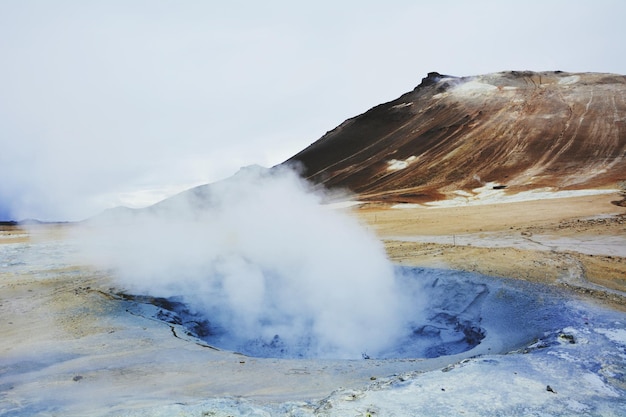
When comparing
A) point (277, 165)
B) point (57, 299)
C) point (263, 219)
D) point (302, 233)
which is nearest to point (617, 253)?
point (302, 233)

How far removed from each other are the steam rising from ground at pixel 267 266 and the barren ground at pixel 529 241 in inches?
66.1

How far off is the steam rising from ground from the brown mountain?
12.9 m

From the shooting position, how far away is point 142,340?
18.7ft

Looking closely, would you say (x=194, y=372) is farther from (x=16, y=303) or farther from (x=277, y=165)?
(x=277, y=165)

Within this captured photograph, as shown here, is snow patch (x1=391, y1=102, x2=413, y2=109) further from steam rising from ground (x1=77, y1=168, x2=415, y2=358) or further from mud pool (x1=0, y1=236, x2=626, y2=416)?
mud pool (x1=0, y1=236, x2=626, y2=416)

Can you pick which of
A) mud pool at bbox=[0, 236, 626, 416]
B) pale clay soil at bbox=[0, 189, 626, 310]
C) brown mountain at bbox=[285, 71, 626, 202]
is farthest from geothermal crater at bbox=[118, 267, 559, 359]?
Answer: brown mountain at bbox=[285, 71, 626, 202]

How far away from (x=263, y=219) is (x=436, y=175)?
Result: 17.9 m

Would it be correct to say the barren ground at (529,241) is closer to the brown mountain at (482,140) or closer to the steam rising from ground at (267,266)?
the steam rising from ground at (267,266)

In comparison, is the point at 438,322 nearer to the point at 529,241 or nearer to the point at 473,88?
the point at 529,241

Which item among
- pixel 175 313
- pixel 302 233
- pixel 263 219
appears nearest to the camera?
pixel 175 313

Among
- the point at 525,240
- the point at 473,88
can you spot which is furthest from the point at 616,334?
the point at 473,88

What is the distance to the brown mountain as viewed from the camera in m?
24.1

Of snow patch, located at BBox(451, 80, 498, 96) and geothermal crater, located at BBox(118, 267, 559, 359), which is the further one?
snow patch, located at BBox(451, 80, 498, 96)

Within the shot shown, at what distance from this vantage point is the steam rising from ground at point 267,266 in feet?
22.5
